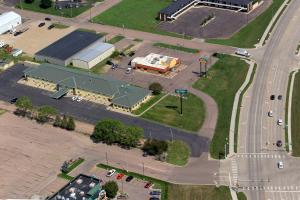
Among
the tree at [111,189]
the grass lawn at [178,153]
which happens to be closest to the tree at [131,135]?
the grass lawn at [178,153]

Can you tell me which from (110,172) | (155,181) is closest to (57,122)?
(110,172)

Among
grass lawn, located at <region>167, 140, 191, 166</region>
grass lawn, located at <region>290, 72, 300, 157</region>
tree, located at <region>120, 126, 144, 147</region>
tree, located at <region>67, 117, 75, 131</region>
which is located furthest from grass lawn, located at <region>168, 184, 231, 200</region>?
tree, located at <region>67, 117, 75, 131</region>

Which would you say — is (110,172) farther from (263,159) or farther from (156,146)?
(263,159)

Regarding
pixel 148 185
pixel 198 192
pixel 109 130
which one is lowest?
pixel 148 185

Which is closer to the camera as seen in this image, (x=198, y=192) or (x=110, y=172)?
(x=198, y=192)

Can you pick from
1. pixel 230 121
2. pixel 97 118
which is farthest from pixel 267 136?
pixel 97 118

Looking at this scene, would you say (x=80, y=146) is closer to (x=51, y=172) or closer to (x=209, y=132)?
(x=51, y=172)
